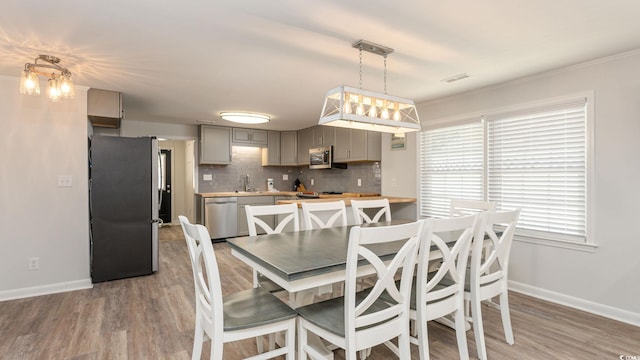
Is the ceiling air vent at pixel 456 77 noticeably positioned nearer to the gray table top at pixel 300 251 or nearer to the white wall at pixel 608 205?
the white wall at pixel 608 205

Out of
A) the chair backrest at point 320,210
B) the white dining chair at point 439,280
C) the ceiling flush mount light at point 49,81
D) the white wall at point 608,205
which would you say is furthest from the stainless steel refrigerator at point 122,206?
the white wall at point 608,205

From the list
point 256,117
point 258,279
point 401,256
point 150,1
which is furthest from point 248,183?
point 401,256

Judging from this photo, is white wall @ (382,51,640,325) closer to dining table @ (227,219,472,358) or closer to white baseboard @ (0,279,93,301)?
dining table @ (227,219,472,358)

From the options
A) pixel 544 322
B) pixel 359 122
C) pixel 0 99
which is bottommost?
pixel 544 322

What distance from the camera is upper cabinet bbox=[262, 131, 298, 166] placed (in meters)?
6.62

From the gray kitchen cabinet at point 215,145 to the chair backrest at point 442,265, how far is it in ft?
16.3

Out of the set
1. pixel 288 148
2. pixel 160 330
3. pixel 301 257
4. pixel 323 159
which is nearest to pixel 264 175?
pixel 288 148

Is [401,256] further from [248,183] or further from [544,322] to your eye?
[248,183]

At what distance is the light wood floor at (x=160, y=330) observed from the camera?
2115 millimetres

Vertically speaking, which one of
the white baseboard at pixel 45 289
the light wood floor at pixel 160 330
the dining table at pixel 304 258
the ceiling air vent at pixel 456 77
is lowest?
the light wood floor at pixel 160 330

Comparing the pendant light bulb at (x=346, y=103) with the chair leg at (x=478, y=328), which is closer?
the chair leg at (x=478, y=328)

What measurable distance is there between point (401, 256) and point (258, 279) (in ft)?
3.88

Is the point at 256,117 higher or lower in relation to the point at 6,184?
higher

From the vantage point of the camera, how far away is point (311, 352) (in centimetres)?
160
